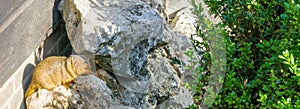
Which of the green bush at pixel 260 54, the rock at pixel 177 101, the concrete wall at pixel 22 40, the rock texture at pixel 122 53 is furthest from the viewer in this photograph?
the rock at pixel 177 101

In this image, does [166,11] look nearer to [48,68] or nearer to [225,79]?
[48,68]

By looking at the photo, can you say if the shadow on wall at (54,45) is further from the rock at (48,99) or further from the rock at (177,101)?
the rock at (177,101)

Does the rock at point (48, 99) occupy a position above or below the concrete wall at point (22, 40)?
below

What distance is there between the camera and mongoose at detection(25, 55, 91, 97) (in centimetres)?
333

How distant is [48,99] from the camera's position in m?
3.29

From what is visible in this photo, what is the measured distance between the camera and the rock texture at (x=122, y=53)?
11.2 feet

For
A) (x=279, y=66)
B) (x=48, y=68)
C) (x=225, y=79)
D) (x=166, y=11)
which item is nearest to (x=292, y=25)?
(x=279, y=66)

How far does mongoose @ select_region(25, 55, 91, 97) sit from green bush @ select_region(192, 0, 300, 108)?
3.71ft

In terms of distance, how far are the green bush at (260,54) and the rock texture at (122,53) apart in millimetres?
795

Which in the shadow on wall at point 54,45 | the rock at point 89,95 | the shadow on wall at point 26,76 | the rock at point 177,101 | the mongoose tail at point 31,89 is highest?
the shadow on wall at point 54,45

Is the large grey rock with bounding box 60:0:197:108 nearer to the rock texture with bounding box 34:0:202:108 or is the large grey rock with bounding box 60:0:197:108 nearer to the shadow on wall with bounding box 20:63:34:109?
the rock texture with bounding box 34:0:202:108

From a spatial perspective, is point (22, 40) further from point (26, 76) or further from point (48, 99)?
point (48, 99)

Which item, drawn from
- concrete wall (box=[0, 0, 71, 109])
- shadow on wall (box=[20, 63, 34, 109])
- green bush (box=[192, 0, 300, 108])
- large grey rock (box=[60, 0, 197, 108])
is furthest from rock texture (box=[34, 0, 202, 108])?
green bush (box=[192, 0, 300, 108])

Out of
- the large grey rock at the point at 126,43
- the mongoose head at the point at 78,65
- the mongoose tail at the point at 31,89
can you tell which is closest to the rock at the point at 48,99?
the mongoose tail at the point at 31,89
